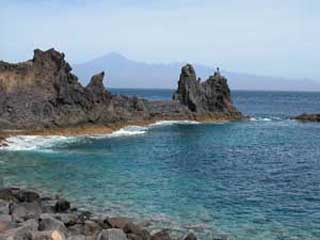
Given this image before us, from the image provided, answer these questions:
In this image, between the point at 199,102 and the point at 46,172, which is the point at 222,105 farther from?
the point at 46,172

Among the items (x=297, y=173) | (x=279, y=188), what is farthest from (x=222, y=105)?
(x=279, y=188)

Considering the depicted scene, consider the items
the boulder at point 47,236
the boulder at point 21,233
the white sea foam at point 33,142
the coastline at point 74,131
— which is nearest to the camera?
the boulder at point 47,236

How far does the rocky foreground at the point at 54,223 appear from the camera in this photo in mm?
23397

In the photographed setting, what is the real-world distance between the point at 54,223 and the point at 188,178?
78.5ft

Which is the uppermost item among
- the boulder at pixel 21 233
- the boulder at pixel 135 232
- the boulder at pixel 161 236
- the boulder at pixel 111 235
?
the boulder at pixel 21 233

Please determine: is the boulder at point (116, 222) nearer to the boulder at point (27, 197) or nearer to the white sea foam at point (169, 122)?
the boulder at point (27, 197)

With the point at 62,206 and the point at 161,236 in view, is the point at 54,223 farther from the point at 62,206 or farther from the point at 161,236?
the point at 62,206

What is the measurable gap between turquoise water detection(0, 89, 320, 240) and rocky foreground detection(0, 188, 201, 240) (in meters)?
2.37

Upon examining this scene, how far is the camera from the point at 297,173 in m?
51.6

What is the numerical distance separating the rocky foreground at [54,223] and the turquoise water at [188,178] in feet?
7.78

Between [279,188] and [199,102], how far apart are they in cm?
8206

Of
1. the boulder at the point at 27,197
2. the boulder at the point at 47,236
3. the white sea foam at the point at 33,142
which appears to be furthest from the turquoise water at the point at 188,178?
the boulder at the point at 47,236

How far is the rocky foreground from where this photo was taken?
23397 millimetres

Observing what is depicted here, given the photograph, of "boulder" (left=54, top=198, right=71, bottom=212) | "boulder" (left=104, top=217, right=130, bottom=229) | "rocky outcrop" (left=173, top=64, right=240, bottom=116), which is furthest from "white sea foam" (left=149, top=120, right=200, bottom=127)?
"boulder" (left=104, top=217, right=130, bottom=229)
